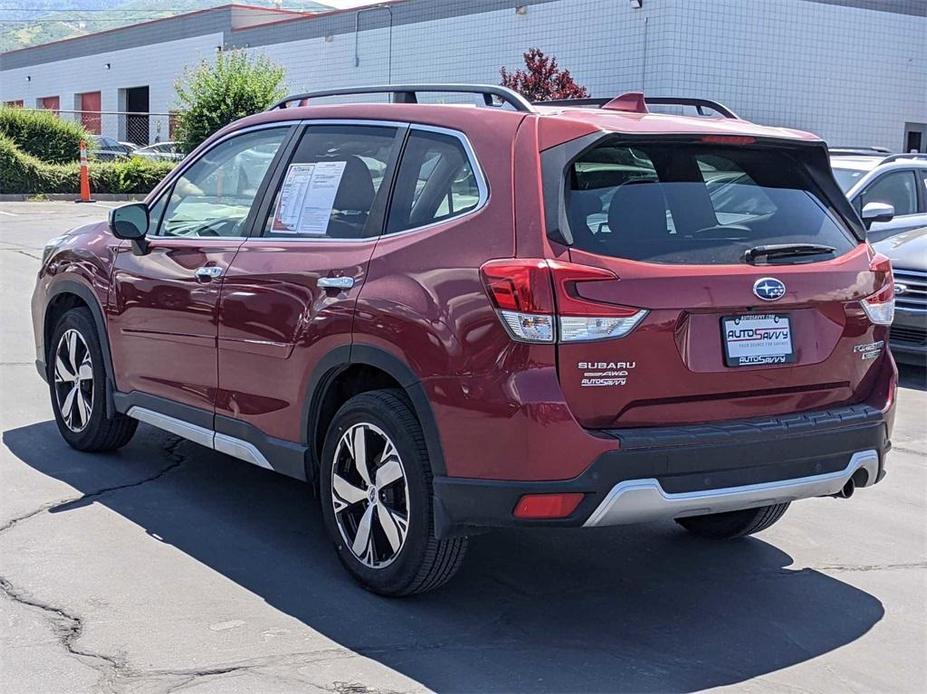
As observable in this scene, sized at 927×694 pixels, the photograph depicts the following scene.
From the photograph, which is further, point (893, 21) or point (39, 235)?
point (893, 21)

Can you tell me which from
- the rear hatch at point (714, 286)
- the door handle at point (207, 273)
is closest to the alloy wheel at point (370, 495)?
the rear hatch at point (714, 286)

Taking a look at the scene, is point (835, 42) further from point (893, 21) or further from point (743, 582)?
point (743, 582)

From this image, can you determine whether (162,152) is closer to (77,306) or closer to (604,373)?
(77,306)

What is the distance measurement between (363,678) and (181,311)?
2.36 m

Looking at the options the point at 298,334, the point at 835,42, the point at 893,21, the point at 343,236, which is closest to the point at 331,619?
the point at 298,334

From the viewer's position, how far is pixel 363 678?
3.92 meters

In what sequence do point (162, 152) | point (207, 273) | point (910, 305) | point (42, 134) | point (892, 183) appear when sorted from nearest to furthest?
point (207, 273), point (910, 305), point (892, 183), point (42, 134), point (162, 152)

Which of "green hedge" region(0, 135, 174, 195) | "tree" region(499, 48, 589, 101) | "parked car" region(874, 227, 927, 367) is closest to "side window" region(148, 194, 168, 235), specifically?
"parked car" region(874, 227, 927, 367)

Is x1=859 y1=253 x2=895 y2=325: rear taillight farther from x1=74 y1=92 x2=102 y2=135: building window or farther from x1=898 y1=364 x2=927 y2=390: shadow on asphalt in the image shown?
x1=74 y1=92 x2=102 y2=135: building window

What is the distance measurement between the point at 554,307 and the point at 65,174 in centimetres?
2836

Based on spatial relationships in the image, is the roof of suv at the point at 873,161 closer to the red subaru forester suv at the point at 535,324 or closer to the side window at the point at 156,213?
the red subaru forester suv at the point at 535,324

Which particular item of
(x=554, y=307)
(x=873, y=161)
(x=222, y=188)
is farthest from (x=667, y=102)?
(x=873, y=161)

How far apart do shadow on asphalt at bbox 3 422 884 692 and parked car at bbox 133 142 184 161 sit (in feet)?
92.9

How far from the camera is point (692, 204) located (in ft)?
14.8
